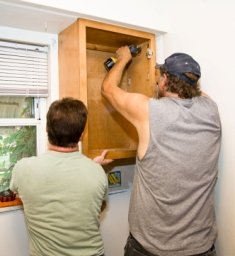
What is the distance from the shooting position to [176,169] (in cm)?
109

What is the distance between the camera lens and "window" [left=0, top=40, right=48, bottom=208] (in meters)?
1.41

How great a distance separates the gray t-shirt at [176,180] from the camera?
109 cm

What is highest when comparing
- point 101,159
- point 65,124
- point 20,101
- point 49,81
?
point 49,81

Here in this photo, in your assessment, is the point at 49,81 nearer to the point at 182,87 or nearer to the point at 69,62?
the point at 69,62

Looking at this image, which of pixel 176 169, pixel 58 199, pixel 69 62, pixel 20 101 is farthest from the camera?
pixel 20 101

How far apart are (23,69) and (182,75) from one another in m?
0.81

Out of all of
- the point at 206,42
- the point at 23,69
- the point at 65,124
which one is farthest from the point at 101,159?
the point at 206,42

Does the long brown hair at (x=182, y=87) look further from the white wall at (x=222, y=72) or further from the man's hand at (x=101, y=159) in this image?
the man's hand at (x=101, y=159)

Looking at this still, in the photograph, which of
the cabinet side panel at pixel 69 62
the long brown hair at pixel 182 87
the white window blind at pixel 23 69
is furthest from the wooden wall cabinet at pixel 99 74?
the long brown hair at pixel 182 87

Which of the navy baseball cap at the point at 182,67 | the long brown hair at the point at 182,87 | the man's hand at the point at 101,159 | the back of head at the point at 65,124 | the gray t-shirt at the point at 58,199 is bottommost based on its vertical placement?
the gray t-shirt at the point at 58,199

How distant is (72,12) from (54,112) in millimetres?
482

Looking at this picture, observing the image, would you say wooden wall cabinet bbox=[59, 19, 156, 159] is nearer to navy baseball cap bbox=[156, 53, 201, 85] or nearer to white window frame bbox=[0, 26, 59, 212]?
white window frame bbox=[0, 26, 59, 212]

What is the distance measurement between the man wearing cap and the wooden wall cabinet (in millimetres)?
303

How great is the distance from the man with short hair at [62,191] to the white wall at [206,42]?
1.40ft
